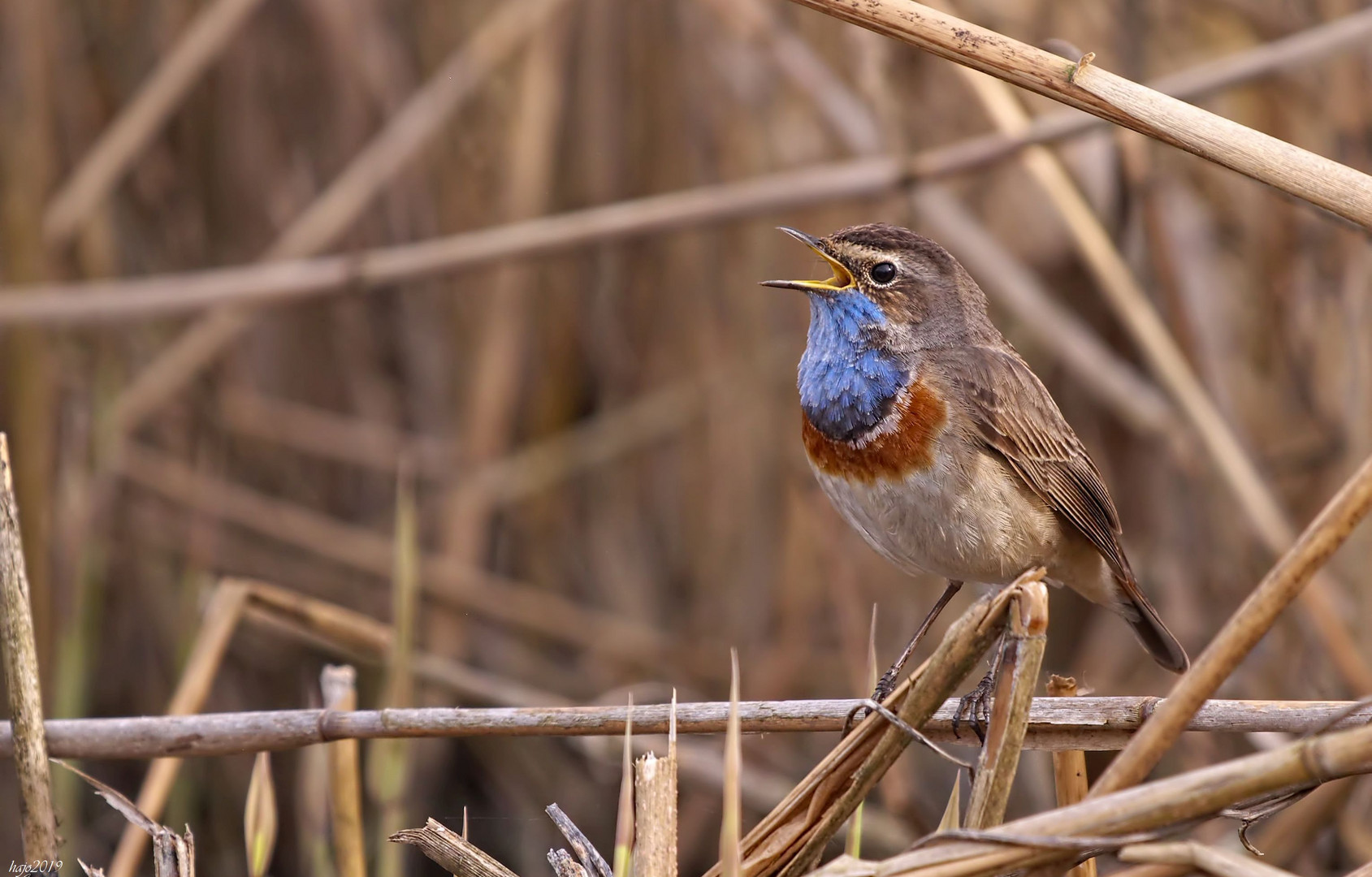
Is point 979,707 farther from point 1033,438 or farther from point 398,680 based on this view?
point 398,680

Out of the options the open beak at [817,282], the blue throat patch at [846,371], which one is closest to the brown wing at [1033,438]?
the blue throat patch at [846,371]

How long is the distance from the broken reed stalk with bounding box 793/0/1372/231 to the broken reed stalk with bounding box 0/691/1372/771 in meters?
0.85

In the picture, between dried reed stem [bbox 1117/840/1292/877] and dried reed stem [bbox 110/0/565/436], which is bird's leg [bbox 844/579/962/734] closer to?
dried reed stem [bbox 1117/840/1292/877]

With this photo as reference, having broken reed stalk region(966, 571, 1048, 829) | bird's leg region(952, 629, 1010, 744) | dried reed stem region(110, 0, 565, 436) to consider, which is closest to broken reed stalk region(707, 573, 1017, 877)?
broken reed stalk region(966, 571, 1048, 829)

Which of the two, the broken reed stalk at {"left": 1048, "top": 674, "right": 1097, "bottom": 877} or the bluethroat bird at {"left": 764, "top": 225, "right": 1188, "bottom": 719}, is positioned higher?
the bluethroat bird at {"left": 764, "top": 225, "right": 1188, "bottom": 719}

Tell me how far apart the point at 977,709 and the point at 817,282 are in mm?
1234

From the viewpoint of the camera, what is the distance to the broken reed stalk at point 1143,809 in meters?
1.69

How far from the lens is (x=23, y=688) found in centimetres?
242

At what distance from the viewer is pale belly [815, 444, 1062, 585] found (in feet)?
10.4

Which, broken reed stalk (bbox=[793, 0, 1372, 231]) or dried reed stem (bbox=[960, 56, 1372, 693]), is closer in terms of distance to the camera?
broken reed stalk (bbox=[793, 0, 1372, 231])

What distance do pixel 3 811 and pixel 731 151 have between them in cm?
367

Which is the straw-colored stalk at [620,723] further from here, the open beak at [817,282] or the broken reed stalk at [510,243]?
the broken reed stalk at [510,243]

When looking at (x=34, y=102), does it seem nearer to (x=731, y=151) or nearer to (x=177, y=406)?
(x=177, y=406)

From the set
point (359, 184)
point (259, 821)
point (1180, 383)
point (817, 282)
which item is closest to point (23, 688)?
point (259, 821)
